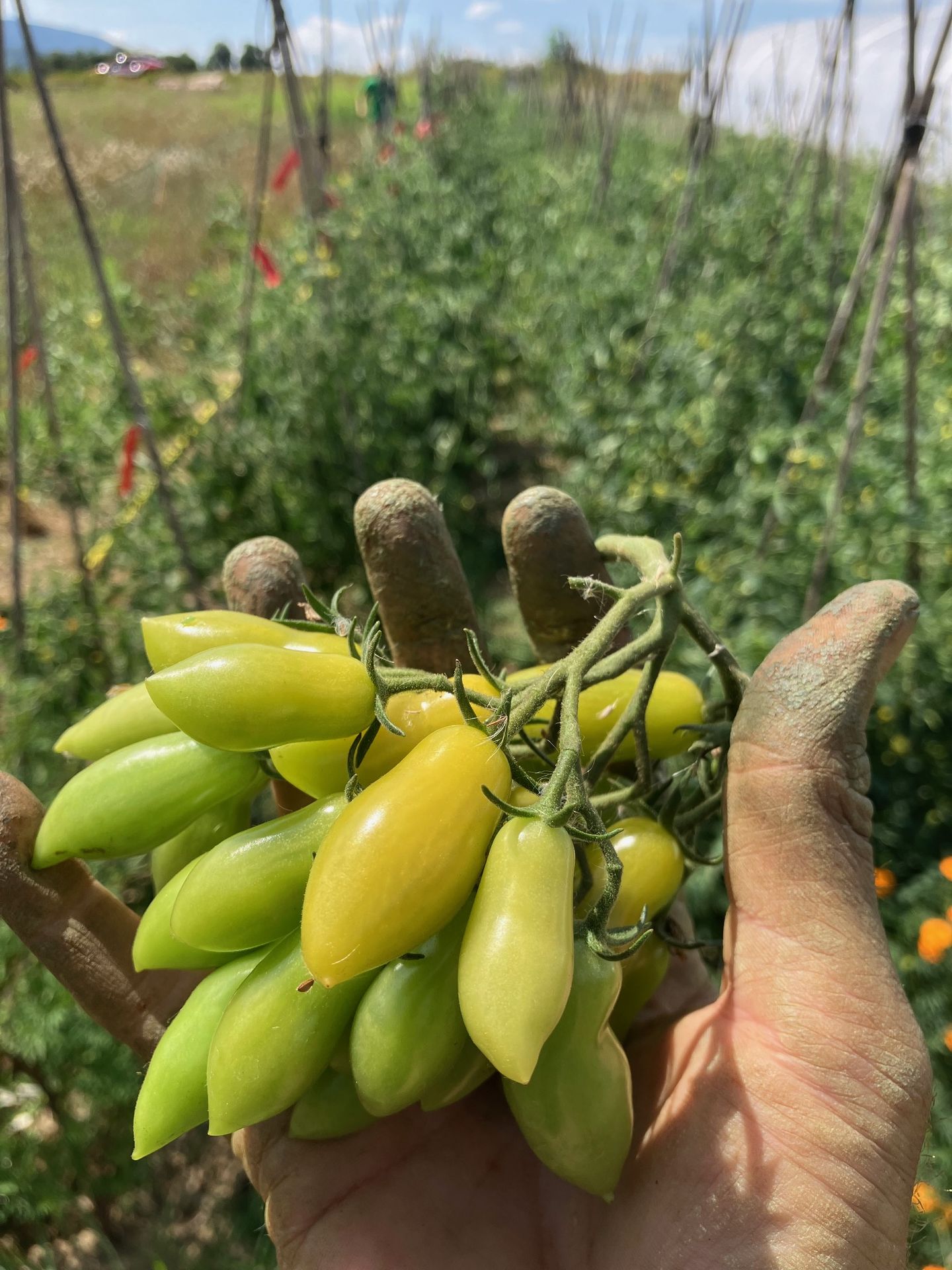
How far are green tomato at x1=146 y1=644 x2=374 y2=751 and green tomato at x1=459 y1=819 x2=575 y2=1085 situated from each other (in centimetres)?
26

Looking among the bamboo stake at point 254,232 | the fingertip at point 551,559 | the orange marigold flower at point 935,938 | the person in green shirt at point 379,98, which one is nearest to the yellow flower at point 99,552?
the bamboo stake at point 254,232

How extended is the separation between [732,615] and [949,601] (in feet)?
2.23

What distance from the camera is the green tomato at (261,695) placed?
0.97m

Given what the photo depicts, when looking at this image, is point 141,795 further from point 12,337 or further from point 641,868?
point 12,337

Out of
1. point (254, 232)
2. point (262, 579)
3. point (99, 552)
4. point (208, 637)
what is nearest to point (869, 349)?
point (262, 579)

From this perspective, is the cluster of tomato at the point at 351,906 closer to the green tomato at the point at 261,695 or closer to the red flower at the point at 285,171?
the green tomato at the point at 261,695

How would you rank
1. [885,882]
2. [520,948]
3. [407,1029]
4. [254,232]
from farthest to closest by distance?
1. [254,232]
2. [885,882]
3. [407,1029]
4. [520,948]

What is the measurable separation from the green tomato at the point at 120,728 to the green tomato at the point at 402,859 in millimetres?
511

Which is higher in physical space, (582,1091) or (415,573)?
(415,573)

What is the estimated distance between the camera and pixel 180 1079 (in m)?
1.03

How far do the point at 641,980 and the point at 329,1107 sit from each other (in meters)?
0.50

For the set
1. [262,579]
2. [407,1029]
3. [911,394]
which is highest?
[911,394]

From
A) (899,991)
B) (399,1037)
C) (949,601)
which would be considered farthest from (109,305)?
(949,601)

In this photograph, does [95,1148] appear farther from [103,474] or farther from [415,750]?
[103,474]
